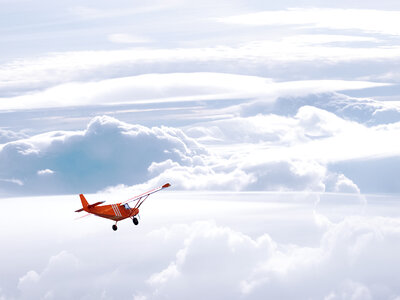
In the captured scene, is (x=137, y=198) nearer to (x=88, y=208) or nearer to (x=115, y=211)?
(x=115, y=211)

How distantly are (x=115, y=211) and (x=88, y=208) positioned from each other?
10.7 meters

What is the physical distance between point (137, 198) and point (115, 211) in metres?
6.69

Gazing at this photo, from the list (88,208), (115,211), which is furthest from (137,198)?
(88,208)

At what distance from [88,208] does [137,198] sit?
15440 mm

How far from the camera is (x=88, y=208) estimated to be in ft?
424

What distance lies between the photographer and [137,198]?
4899 inches

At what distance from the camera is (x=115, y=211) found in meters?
123
